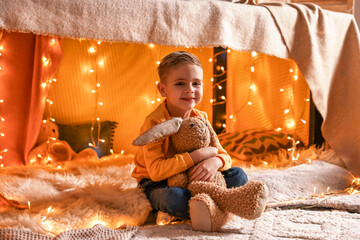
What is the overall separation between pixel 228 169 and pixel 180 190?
23cm

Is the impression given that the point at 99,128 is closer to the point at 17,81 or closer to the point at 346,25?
the point at 17,81

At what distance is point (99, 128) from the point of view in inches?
80.4

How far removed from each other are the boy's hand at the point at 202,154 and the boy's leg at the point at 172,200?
0.31ft

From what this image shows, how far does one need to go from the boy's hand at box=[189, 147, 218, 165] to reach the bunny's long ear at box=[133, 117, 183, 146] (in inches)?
3.5

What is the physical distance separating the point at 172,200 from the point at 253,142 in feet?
3.14

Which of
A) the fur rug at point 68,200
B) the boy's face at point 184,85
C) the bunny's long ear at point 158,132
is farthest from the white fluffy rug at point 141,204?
the boy's face at point 184,85

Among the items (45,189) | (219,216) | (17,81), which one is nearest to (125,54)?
(17,81)

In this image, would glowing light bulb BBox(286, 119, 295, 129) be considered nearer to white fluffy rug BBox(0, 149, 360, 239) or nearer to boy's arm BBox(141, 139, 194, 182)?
white fluffy rug BBox(0, 149, 360, 239)

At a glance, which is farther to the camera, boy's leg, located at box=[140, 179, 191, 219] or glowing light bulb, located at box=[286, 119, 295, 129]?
glowing light bulb, located at box=[286, 119, 295, 129]

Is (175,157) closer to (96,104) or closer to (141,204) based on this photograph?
(141,204)

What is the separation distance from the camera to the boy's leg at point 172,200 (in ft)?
3.94

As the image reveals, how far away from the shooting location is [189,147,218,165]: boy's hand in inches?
49.5

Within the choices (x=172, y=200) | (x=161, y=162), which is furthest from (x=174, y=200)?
(x=161, y=162)

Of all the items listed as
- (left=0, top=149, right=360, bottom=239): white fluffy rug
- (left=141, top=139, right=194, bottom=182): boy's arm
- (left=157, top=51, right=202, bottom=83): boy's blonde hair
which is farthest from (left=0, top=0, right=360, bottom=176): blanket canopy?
(left=141, top=139, right=194, bottom=182): boy's arm
